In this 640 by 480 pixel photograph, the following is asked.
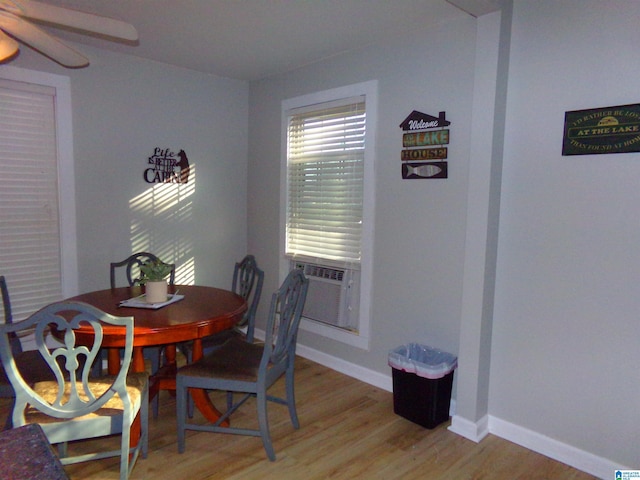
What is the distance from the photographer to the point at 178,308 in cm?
252

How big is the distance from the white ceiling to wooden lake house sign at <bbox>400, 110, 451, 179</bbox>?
19.4 inches

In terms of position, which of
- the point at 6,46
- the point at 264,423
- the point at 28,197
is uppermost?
the point at 6,46

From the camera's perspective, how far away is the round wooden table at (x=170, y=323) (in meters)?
2.13

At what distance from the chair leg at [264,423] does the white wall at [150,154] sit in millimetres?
1937

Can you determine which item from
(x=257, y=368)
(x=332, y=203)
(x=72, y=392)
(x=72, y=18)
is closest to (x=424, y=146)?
(x=332, y=203)

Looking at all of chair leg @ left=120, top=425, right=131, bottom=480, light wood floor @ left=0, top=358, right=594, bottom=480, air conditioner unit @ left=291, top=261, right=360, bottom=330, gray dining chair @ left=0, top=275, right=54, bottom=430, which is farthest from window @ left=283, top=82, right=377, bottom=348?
gray dining chair @ left=0, top=275, right=54, bottom=430

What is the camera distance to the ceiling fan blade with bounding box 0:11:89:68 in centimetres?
184

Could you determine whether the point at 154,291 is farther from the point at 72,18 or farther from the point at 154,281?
the point at 72,18

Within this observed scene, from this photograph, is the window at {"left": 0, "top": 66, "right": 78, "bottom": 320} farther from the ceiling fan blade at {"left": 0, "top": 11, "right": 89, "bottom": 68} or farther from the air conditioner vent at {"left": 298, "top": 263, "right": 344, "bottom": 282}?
the air conditioner vent at {"left": 298, "top": 263, "right": 344, "bottom": 282}

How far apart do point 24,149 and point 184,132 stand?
1225mm

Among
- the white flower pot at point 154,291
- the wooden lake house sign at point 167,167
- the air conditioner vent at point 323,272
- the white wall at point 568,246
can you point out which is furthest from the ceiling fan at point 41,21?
the air conditioner vent at point 323,272

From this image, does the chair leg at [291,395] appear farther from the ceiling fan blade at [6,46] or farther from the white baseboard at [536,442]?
the ceiling fan blade at [6,46]

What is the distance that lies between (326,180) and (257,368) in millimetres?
1735

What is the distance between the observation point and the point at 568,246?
91.3 inches
